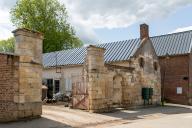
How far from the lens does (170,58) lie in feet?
120

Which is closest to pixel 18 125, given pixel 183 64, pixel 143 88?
pixel 143 88

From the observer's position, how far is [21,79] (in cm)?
1641

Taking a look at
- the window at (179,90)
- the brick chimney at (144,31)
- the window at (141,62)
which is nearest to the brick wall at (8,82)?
the window at (141,62)

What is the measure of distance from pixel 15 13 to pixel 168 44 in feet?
105

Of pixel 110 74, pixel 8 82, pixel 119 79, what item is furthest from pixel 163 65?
pixel 8 82

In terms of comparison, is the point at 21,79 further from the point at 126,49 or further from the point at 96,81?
the point at 126,49

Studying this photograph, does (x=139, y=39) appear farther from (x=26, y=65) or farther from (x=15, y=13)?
(x=15, y=13)

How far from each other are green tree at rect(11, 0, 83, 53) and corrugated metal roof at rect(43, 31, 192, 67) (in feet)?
55.4

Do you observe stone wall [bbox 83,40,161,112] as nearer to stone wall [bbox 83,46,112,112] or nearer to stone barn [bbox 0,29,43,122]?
stone wall [bbox 83,46,112,112]

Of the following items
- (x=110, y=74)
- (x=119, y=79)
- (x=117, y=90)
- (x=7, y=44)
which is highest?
(x=7, y=44)

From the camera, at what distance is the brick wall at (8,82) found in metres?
16.0

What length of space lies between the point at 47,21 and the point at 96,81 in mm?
36862

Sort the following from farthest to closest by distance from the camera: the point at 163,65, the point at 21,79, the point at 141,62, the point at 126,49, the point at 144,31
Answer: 1. the point at 163,65
2. the point at 144,31
3. the point at 126,49
4. the point at 141,62
5. the point at 21,79

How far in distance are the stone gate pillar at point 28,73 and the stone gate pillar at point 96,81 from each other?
5.57m
